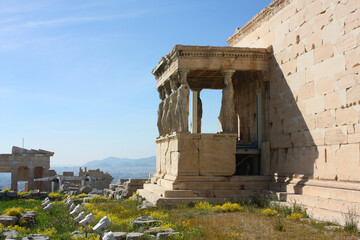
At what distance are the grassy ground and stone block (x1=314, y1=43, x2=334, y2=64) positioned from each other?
12.8 ft

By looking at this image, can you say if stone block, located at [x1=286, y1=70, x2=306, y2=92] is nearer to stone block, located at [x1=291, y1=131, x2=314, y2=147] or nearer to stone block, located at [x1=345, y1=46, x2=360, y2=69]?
stone block, located at [x1=291, y1=131, x2=314, y2=147]

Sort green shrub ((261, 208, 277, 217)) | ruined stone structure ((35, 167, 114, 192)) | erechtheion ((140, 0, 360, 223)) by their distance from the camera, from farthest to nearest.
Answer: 1. ruined stone structure ((35, 167, 114, 192))
2. green shrub ((261, 208, 277, 217))
3. erechtheion ((140, 0, 360, 223))

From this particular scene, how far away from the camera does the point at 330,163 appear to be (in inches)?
420

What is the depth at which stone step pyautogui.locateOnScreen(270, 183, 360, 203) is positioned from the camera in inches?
371

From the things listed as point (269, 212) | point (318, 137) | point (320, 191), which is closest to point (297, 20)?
point (318, 137)

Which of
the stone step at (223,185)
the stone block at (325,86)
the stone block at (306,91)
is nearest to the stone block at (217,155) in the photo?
the stone step at (223,185)

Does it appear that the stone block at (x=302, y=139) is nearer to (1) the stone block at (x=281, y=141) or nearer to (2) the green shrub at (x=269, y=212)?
(1) the stone block at (x=281, y=141)

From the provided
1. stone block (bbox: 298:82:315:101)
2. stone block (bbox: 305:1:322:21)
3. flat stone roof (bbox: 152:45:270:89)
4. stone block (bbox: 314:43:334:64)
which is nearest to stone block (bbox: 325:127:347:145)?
stone block (bbox: 298:82:315:101)

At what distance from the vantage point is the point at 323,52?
1116 cm

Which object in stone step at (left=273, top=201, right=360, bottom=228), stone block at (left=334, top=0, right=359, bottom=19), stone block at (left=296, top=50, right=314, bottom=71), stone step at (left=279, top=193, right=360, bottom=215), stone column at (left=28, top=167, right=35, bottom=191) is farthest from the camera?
stone column at (left=28, top=167, right=35, bottom=191)

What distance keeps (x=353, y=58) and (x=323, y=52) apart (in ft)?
4.27

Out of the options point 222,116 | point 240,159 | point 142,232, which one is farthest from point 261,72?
point 142,232

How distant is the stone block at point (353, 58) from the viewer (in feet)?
32.1

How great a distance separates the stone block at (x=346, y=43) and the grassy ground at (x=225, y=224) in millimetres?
3980
